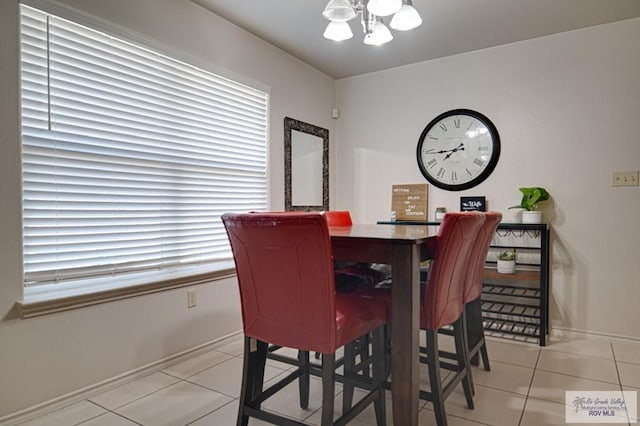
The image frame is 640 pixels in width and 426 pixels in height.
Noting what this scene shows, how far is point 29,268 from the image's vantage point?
196 cm

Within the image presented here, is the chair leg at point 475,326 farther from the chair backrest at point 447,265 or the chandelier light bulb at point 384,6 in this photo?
the chandelier light bulb at point 384,6

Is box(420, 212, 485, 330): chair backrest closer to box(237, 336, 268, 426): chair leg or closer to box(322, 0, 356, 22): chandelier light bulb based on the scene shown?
box(237, 336, 268, 426): chair leg

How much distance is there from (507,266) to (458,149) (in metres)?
1.11

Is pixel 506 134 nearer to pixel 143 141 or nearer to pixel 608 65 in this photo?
pixel 608 65

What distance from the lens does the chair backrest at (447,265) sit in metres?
1.65

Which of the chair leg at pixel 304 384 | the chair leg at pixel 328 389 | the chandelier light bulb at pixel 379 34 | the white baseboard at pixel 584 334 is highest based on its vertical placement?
Answer: the chandelier light bulb at pixel 379 34

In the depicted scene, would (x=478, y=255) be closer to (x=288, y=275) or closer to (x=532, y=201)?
(x=288, y=275)

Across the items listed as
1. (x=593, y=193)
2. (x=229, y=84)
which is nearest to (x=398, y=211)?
(x=593, y=193)

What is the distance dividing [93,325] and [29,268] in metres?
0.44

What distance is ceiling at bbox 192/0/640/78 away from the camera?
270cm

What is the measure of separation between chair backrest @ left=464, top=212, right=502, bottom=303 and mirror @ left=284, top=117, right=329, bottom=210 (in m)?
1.88

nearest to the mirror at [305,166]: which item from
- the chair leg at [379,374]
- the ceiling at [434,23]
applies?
the ceiling at [434,23]

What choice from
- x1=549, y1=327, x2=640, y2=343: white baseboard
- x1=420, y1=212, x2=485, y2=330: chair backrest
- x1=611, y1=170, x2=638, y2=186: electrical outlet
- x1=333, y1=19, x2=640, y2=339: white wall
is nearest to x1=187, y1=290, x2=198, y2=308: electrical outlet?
x1=420, y1=212, x2=485, y2=330: chair backrest

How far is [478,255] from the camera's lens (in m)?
2.09
